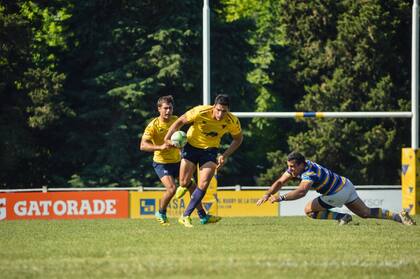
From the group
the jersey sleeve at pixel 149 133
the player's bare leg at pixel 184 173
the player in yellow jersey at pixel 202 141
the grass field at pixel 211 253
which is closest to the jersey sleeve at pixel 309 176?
the grass field at pixel 211 253

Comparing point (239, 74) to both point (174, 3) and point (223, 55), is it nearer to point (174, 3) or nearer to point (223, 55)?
point (223, 55)

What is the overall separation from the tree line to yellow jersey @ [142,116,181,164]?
67.7 ft

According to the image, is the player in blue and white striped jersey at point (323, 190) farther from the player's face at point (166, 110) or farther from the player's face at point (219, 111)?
the player's face at point (166, 110)

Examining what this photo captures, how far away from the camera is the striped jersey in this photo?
1362 centimetres

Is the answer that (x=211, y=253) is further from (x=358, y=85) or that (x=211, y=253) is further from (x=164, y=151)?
(x=358, y=85)

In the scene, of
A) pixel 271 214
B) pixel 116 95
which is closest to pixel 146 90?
pixel 116 95

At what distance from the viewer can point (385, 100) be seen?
1453 inches

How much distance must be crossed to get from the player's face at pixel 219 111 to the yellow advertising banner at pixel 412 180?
9.92 meters

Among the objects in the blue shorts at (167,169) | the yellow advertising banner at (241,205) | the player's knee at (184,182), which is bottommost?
the yellow advertising banner at (241,205)

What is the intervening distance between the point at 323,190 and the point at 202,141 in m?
1.89

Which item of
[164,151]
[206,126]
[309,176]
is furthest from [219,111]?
[164,151]

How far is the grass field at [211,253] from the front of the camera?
27.8 feet

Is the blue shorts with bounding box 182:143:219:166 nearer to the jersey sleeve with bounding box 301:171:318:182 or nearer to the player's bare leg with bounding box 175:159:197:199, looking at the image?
the player's bare leg with bounding box 175:159:197:199

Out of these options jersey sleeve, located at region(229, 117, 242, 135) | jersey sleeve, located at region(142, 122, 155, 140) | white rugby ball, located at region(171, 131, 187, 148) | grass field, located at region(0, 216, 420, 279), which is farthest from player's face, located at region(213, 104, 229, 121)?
grass field, located at region(0, 216, 420, 279)
